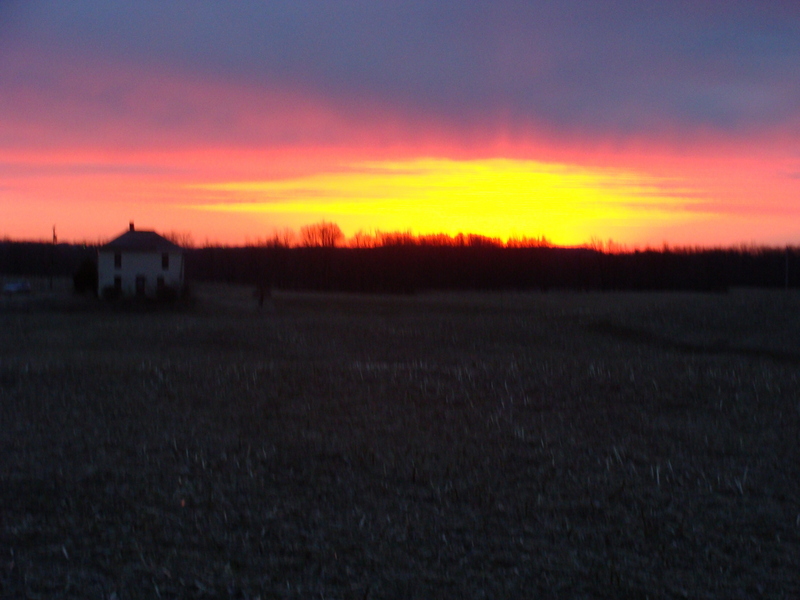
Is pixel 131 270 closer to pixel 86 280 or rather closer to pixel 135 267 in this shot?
pixel 135 267

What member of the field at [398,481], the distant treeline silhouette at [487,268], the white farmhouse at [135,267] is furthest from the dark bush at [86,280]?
the field at [398,481]

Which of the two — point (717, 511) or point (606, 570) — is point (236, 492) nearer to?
point (606, 570)

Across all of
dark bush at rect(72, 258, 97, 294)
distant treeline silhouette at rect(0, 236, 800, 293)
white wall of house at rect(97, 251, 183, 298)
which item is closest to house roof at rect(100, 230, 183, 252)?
white wall of house at rect(97, 251, 183, 298)

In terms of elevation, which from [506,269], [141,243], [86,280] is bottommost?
[86,280]

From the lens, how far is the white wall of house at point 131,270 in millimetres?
49625

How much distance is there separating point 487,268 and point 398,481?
83.2 m

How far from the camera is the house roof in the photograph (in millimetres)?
49719

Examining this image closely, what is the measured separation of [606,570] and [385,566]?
1.69 metres

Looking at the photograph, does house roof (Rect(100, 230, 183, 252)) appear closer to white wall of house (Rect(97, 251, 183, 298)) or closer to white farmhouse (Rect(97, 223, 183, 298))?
white farmhouse (Rect(97, 223, 183, 298))

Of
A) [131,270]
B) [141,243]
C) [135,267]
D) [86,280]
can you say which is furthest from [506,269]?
[86,280]

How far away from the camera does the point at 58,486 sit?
7367 millimetres

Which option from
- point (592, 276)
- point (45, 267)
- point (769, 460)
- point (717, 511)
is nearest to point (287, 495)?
point (717, 511)

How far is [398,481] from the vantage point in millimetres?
7973

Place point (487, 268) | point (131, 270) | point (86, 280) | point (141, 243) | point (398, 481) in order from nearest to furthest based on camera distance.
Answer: point (398, 481) < point (131, 270) < point (141, 243) < point (86, 280) < point (487, 268)
